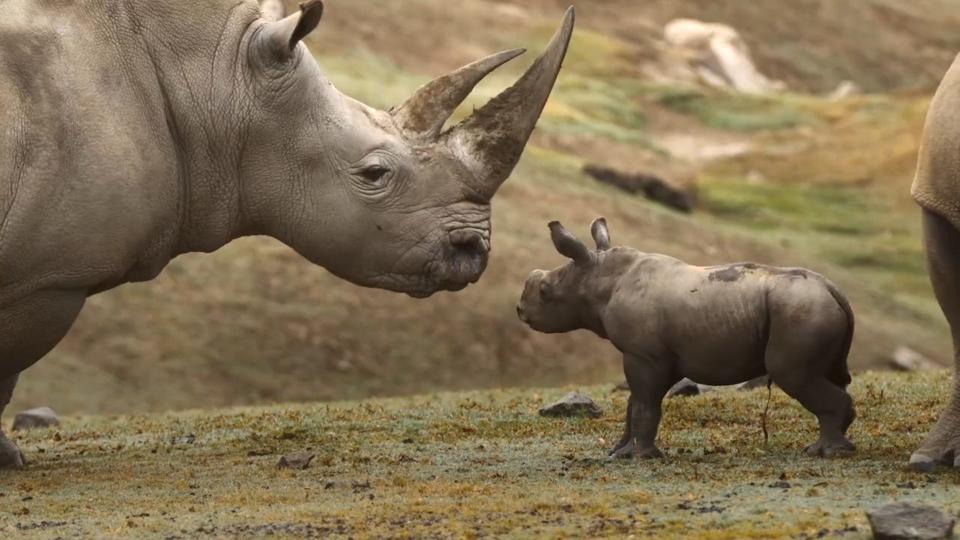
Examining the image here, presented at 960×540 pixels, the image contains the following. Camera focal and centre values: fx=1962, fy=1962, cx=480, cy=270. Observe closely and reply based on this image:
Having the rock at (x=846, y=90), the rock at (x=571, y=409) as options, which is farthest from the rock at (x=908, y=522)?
the rock at (x=846, y=90)

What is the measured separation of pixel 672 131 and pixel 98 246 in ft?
128

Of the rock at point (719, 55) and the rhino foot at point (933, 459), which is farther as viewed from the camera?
the rock at point (719, 55)

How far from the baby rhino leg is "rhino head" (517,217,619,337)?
1042 mm

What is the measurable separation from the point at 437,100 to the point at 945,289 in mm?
2753

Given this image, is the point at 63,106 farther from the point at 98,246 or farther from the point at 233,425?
the point at 233,425

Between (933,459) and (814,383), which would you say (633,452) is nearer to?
(814,383)

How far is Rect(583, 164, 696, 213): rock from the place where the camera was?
33000 mm

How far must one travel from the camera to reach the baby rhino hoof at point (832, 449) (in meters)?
9.23

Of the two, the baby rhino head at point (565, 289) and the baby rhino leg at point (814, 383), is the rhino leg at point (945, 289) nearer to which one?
the baby rhino leg at point (814, 383)

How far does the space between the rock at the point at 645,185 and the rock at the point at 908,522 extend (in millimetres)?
26058

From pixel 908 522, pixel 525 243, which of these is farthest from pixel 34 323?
pixel 525 243

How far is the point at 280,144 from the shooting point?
996 cm

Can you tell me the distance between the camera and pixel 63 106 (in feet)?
30.7

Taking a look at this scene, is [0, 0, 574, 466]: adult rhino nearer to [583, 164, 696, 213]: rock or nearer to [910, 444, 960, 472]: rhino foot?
[910, 444, 960, 472]: rhino foot
